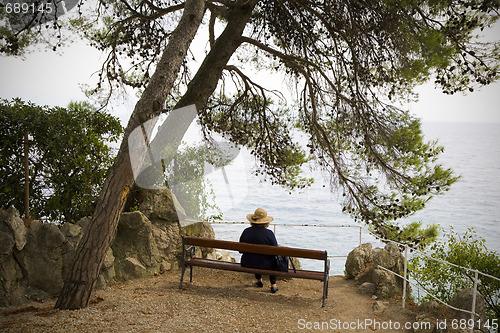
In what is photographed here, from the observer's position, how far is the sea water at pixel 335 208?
30000 millimetres

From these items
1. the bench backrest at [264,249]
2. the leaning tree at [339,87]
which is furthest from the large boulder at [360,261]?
the bench backrest at [264,249]

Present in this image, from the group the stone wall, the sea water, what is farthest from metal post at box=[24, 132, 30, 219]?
the sea water

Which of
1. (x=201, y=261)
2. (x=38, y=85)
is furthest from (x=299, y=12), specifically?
(x=38, y=85)

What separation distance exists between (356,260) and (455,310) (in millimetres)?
1870

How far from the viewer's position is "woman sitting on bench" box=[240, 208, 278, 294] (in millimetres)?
5414

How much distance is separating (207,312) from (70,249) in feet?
6.27

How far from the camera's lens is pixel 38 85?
42.5ft

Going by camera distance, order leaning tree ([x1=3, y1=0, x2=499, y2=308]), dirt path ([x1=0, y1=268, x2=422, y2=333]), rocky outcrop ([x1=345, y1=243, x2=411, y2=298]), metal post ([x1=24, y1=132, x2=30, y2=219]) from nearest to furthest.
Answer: dirt path ([x1=0, y1=268, x2=422, y2=333]) → leaning tree ([x1=3, y1=0, x2=499, y2=308]) → rocky outcrop ([x1=345, y1=243, x2=411, y2=298]) → metal post ([x1=24, y1=132, x2=30, y2=219])

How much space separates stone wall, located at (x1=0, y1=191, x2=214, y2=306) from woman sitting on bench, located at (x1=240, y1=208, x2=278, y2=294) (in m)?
1.38

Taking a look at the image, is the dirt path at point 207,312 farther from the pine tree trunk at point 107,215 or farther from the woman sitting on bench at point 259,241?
the woman sitting on bench at point 259,241

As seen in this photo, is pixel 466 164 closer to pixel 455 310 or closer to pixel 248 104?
pixel 248 104

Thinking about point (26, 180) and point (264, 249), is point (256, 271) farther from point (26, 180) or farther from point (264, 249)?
point (26, 180)

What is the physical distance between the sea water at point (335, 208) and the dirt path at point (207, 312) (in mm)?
19997

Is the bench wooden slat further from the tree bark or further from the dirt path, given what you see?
the tree bark
